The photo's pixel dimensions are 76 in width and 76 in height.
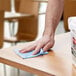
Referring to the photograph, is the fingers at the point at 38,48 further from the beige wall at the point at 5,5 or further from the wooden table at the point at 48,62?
the beige wall at the point at 5,5

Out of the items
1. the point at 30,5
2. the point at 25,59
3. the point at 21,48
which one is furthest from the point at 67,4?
the point at 25,59

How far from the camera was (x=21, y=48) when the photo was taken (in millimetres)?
889

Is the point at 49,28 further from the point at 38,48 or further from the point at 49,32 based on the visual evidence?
the point at 38,48

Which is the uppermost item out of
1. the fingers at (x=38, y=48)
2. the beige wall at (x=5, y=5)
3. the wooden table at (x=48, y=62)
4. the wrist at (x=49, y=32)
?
the beige wall at (x=5, y=5)

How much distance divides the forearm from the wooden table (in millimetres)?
82

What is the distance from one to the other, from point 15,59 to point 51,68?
16 centimetres

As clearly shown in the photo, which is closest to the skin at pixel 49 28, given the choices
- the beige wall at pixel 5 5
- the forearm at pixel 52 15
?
the forearm at pixel 52 15

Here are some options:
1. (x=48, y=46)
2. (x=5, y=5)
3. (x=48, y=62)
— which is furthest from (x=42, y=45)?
(x=5, y=5)

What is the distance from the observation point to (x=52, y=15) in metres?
0.93

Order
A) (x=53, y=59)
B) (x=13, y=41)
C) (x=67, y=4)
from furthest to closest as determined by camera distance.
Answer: (x=13, y=41), (x=67, y=4), (x=53, y=59)

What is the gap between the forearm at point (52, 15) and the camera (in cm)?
92

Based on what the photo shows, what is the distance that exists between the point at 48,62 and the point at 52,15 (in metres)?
0.28

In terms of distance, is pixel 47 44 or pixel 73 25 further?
pixel 47 44

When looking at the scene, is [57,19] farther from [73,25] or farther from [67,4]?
[67,4]
